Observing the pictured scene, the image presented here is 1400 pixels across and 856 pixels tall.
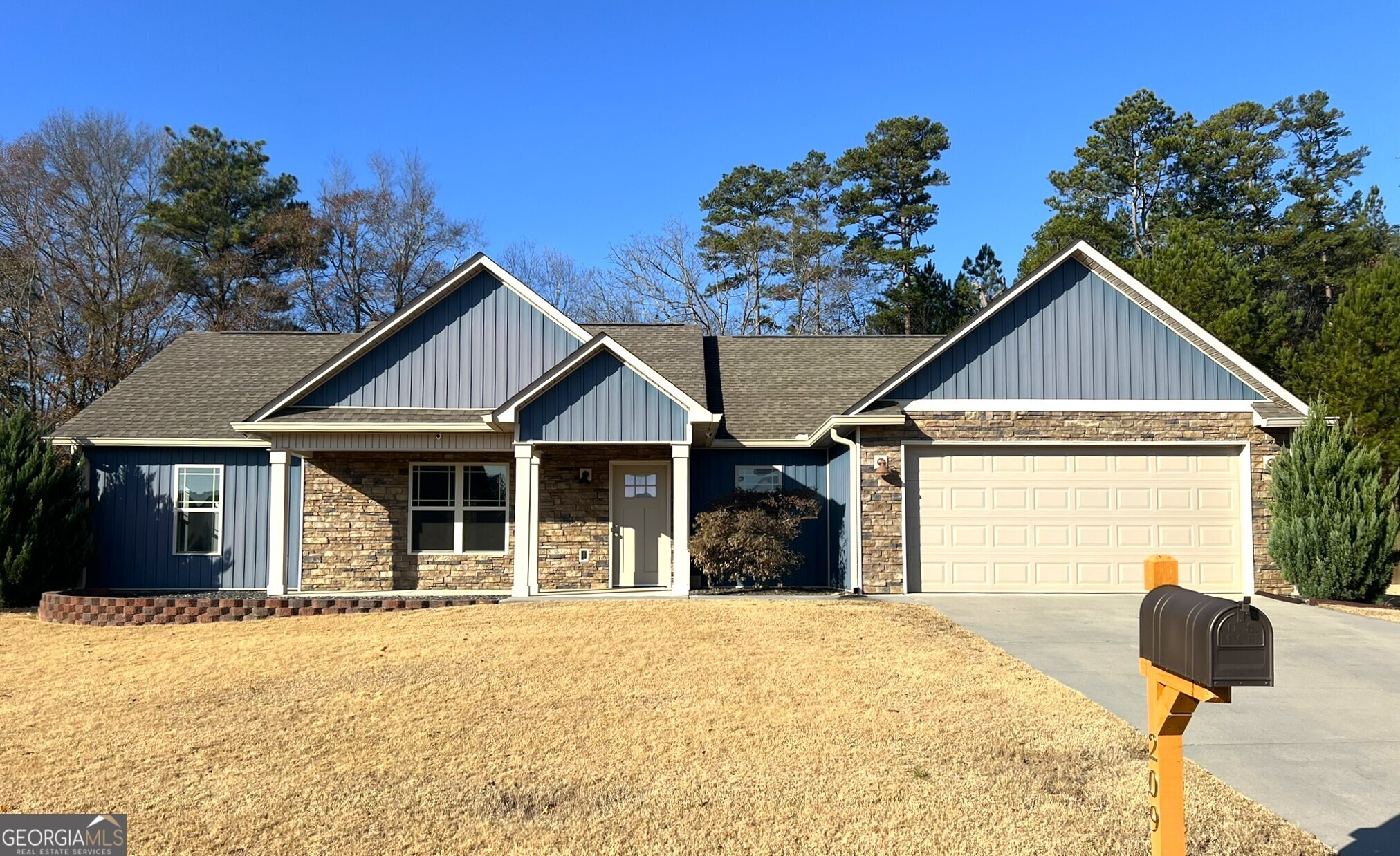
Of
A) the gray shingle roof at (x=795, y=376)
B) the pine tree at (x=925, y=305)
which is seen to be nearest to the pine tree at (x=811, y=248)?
the pine tree at (x=925, y=305)

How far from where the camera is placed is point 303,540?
16.1 m

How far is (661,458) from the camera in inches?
640

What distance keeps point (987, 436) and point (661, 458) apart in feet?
16.9

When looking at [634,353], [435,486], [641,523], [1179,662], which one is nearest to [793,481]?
[641,523]

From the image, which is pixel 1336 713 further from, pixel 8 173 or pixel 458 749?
pixel 8 173

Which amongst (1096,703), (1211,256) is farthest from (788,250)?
(1096,703)

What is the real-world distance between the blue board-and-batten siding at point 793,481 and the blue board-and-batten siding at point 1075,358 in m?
2.59

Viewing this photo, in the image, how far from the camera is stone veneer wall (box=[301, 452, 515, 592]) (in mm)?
16047

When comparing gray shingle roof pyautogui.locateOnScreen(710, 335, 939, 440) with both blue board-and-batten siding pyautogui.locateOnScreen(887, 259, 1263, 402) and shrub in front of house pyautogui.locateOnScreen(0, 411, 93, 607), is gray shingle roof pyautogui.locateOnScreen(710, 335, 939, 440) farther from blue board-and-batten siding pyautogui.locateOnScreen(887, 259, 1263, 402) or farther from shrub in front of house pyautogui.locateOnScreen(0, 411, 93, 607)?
shrub in front of house pyautogui.locateOnScreen(0, 411, 93, 607)

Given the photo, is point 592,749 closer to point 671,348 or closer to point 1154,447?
point 1154,447

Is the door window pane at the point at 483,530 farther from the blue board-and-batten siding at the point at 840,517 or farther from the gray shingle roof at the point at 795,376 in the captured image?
the blue board-and-batten siding at the point at 840,517

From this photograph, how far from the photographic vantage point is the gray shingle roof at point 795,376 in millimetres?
16734

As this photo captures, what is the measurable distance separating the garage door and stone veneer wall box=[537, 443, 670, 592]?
14.9 feet

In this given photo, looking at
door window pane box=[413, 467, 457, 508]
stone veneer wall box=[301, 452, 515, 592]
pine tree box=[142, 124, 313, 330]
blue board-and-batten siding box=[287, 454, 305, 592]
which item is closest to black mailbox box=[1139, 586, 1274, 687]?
stone veneer wall box=[301, 452, 515, 592]
